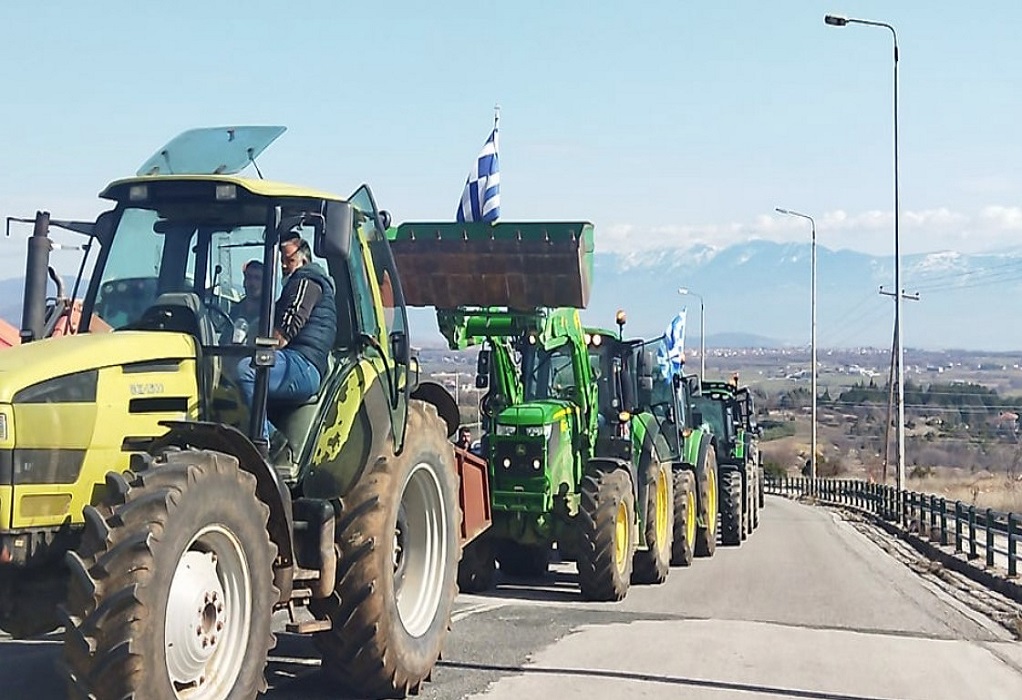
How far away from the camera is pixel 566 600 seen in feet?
47.1

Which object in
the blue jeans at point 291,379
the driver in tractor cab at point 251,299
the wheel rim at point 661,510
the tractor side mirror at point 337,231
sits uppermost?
the tractor side mirror at point 337,231

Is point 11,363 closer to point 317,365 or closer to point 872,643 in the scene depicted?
point 317,365

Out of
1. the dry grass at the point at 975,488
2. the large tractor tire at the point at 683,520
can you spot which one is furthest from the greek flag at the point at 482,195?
the dry grass at the point at 975,488

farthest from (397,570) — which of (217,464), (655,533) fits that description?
(655,533)

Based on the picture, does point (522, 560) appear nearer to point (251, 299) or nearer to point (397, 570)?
point (397, 570)

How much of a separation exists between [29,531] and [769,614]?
30.7ft

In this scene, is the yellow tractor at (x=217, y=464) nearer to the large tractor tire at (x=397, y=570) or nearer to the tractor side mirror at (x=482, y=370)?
the large tractor tire at (x=397, y=570)

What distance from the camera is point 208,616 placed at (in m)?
6.10

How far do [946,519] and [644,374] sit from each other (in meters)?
9.63

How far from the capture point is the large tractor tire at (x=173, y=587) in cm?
541

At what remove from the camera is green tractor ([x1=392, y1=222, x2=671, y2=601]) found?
13.1 meters

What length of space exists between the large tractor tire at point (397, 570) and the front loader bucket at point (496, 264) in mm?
4367

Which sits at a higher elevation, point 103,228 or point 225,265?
point 103,228

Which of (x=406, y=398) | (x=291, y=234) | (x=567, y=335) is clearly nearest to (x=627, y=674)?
(x=406, y=398)
